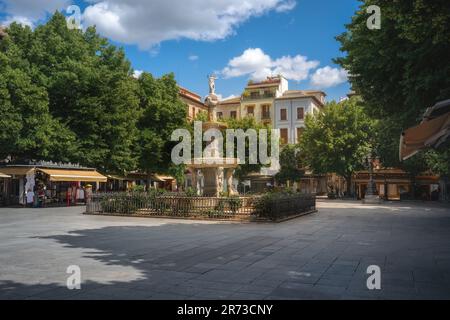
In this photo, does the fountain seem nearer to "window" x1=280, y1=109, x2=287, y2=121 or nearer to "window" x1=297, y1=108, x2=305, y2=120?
"window" x1=297, y1=108, x2=305, y2=120

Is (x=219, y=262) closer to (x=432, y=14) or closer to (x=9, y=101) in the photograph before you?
(x=432, y=14)

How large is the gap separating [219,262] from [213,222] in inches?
356

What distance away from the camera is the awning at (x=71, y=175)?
28361mm

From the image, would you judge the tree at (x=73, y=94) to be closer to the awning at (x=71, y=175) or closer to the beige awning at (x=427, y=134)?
the awning at (x=71, y=175)

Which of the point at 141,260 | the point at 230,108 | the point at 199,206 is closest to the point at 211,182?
the point at 199,206

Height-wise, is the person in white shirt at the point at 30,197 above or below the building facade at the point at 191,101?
below

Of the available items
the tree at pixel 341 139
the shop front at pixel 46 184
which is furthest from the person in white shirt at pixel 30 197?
the tree at pixel 341 139

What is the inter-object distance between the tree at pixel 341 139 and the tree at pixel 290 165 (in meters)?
6.35

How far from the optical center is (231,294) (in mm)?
5688

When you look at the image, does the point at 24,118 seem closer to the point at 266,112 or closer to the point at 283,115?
the point at 266,112

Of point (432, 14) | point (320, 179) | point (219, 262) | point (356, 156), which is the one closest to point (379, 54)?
point (432, 14)

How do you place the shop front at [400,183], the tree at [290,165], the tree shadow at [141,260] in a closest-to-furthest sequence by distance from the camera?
the tree shadow at [141,260], the shop front at [400,183], the tree at [290,165]

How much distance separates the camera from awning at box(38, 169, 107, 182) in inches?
1117

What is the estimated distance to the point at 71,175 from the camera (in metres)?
29.6
